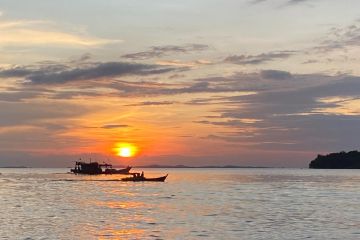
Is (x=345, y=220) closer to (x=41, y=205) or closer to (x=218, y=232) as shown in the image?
(x=218, y=232)

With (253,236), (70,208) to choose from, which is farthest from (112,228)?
(70,208)

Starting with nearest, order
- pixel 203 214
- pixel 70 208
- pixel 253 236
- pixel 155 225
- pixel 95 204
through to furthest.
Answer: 1. pixel 253 236
2. pixel 155 225
3. pixel 203 214
4. pixel 70 208
5. pixel 95 204

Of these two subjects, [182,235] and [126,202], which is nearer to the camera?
[182,235]

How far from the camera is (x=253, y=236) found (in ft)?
163

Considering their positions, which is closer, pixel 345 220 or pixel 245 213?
pixel 345 220

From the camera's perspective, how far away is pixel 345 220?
2486 inches

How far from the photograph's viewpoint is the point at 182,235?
1975 inches

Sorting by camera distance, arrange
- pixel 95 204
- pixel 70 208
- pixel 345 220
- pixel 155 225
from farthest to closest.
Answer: pixel 95 204
pixel 70 208
pixel 345 220
pixel 155 225

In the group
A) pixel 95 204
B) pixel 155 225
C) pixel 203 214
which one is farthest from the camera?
pixel 95 204

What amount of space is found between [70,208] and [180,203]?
17629 millimetres

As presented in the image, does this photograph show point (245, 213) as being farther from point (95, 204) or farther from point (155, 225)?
point (95, 204)

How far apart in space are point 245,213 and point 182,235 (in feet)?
72.1

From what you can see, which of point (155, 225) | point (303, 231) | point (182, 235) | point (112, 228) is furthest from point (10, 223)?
point (303, 231)

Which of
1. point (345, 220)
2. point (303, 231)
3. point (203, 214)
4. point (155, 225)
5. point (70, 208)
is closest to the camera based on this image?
point (303, 231)
